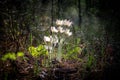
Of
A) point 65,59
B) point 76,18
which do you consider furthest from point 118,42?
point 76,18

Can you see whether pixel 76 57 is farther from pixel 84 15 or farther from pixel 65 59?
pixel 84 15

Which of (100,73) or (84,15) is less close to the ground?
(84,15)

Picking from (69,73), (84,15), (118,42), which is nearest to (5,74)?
(69,73)

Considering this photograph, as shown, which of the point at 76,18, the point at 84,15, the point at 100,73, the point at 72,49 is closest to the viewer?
the point at 100,73

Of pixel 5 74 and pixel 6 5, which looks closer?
pixel 5 74

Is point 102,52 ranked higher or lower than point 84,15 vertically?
lower

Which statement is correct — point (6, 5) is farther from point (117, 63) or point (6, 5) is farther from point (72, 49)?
point (117, 63)

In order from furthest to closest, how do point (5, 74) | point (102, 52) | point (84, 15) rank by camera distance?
1. point (84, 15)
2. point (102, 52)
3. point (5, 74)

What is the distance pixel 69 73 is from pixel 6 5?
1597 mm

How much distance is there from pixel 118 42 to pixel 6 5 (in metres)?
2.21

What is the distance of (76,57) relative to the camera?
3609mm

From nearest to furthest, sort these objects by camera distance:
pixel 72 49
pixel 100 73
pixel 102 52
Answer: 1. pixel 100 73
2. pixel 102 52
3. pixel 72 49

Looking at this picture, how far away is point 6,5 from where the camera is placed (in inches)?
139

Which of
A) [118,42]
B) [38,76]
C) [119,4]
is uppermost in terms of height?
[119,4]
